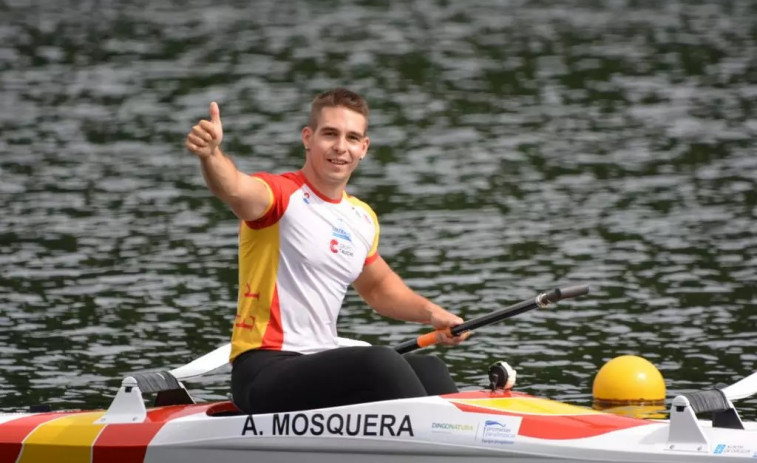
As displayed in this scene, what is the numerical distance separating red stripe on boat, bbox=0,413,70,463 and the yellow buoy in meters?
3.67

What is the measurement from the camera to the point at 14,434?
898cm

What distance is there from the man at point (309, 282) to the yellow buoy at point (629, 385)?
260 cm

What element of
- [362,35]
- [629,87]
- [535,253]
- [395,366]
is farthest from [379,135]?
[395,366]

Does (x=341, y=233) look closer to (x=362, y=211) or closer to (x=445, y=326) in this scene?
(x=362, y=211)

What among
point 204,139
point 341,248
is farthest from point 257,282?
point 204,139

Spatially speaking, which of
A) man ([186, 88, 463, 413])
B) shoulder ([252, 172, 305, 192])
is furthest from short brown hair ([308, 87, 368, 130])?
shoulder ([252, 172, 305, 192])

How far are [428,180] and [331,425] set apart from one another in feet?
38.5

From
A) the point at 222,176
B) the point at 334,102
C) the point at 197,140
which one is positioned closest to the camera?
the point at 197,140

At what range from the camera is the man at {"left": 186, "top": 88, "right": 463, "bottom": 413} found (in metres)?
8.16

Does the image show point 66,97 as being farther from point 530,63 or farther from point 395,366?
point 395,366

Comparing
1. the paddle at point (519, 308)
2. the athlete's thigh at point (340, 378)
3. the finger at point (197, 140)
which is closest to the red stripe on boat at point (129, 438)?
the athlete's thigh at point (340, 378)

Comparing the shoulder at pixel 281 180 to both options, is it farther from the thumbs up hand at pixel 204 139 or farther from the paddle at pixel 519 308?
the paddle at pixel 519 308

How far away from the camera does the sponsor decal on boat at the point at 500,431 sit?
26.2 ft

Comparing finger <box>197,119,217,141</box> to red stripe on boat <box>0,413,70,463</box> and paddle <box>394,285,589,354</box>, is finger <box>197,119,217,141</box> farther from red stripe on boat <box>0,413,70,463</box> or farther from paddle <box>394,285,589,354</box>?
red stripe on boat <box>0,413,70,463</box>
